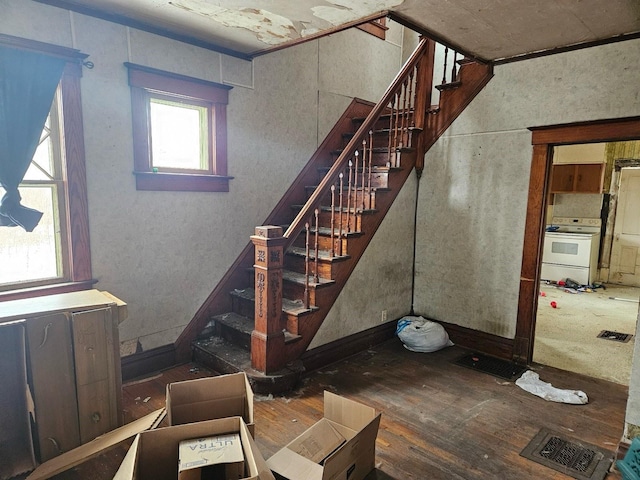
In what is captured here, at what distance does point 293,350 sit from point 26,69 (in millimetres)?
2615

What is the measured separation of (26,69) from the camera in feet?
7.94

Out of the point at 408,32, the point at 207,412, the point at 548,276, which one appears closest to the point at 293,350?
the point at 207,412

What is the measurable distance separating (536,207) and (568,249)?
393 cm

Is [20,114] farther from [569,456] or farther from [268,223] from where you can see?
[569,456]

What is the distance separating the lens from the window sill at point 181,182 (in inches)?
120

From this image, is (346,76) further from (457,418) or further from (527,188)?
(457,418)

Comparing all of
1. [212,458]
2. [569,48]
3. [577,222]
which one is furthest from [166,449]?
[577,222]

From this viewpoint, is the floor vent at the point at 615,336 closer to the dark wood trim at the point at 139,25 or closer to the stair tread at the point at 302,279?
the stair tread at the point at 302,279

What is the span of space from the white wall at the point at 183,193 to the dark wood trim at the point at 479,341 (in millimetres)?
628

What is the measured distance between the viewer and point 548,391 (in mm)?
3049

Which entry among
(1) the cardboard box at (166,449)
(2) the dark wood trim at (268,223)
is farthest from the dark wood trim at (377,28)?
(1) the cardboard box at (166,449)

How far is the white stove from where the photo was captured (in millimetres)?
6492

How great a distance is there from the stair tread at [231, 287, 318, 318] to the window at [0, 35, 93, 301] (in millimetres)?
1278

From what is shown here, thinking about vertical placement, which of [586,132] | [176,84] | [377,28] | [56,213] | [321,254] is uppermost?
[377,28]
